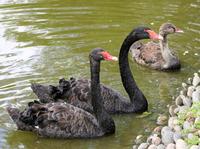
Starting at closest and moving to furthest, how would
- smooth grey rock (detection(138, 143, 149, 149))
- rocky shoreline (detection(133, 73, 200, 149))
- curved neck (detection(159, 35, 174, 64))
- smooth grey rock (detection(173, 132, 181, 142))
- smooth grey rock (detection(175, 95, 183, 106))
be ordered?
rocky shoreline (detection(133, 73, 200, 149)) < smooth grey rock (detection(173, 132, 181, 142)) < smooth grey rock (detection(138, 143, 149, 149)) < smooth grey rock (detection(175, 95, 183, 106)) < curved neck (detection(159, 35, 174, 64))

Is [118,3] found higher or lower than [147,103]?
higher

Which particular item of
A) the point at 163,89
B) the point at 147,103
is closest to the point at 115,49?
the point at 163,89

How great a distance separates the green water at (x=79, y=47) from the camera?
673 centimetres

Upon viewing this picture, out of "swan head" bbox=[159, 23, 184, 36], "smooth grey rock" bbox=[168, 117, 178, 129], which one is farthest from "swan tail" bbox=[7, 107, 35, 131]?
"swan head" bbox=[159, 23, 184, 36]

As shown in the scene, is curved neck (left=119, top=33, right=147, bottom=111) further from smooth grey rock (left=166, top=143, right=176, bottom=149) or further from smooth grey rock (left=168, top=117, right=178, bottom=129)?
smooth grey rock (left=166, top=143, right=176, bottom=149)

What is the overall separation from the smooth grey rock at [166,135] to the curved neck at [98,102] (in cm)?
71

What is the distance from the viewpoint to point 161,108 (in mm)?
7230

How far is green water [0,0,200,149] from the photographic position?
265 inches

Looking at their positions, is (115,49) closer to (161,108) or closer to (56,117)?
(161,108)

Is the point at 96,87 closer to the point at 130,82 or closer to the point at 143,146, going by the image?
the point at 130,82

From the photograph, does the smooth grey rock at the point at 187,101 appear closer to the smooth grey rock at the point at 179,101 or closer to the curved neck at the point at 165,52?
the smooth grey rock at the point at 179,101

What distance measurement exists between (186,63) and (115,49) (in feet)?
3.91

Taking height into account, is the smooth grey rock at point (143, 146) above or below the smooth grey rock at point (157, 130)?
below

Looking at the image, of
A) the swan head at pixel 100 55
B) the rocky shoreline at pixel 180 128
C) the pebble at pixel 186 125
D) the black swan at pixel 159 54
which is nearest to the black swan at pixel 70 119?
the swan head at pixel 100 55
